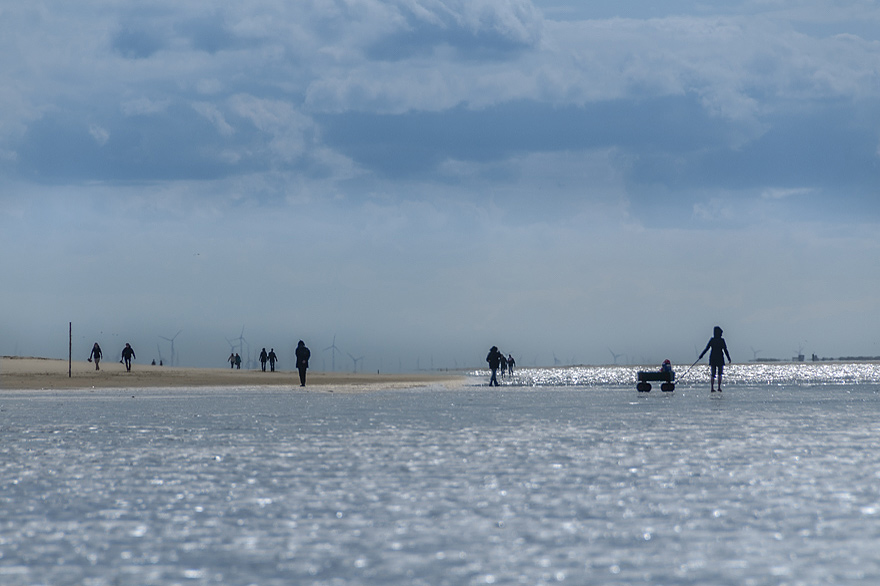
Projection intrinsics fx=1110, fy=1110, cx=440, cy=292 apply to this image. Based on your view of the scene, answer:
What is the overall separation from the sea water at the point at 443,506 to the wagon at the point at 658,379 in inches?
754

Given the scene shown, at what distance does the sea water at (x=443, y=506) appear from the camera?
636cm

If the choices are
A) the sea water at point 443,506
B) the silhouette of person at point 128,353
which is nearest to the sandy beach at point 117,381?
the silhouette of person at point 128,353

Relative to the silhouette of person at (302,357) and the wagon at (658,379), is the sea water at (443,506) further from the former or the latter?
the silhouette of person at (302,357)

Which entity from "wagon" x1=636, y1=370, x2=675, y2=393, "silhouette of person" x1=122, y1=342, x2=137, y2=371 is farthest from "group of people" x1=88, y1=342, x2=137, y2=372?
"wagon" x1=636, y1=370, x2=675, y2=393

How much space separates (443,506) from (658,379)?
29.2m

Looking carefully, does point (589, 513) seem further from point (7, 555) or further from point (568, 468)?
point (7, 555)

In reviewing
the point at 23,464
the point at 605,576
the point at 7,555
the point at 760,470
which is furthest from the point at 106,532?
the point at 760,470

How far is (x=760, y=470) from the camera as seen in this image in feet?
36.1

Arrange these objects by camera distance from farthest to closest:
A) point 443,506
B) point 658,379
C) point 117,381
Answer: point 117,381 → point 658,379 → point 443,506

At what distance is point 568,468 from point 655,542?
13.7 ft

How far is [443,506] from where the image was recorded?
8.73 meters

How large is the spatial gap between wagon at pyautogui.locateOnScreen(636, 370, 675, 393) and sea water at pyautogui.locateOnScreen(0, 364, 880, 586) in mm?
19156

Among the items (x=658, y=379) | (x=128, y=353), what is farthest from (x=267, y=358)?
(x=658, y=379)

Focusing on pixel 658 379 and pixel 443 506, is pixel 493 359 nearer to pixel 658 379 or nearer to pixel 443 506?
pixel 658 379
